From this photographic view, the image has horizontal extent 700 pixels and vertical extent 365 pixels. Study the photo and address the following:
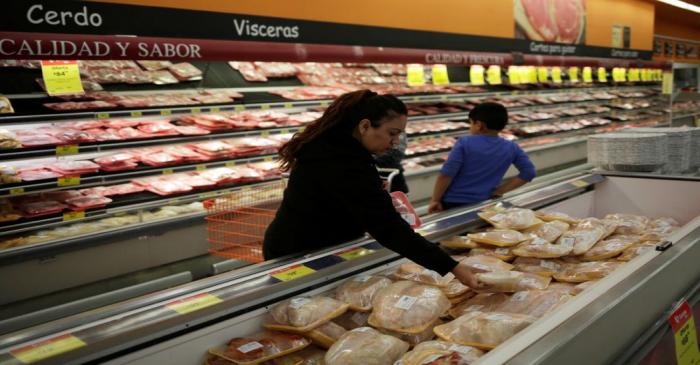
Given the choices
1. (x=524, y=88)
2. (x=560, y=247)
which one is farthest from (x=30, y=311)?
(x=524, y=88)

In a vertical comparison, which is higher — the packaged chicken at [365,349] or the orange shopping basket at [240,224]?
the packaged chicken at [365,349]

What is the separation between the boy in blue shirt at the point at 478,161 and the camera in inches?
155

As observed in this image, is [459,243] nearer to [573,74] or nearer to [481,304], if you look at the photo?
[481,304]

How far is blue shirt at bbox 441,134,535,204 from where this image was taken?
3959 mm

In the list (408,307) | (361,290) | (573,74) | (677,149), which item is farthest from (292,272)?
(573,74)

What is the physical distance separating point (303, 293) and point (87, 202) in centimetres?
329

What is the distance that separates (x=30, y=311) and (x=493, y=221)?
11.0 ft

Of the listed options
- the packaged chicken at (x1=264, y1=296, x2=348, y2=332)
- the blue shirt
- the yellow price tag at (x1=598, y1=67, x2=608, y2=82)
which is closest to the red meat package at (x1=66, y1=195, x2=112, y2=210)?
the blue shirt

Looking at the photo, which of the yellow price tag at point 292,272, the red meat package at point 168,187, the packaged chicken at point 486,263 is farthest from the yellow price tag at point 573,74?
the yellow price tag at point 292,272

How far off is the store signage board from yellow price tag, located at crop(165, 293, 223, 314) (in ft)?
5.07

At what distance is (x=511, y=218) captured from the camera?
9.36 ft

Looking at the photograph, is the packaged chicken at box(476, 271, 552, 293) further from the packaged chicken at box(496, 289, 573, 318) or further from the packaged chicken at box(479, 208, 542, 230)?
the packaged chicken at box(479, 208, 542, 230)

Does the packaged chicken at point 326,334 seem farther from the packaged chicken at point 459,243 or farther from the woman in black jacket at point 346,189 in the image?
the packaged chicken at point 459,243

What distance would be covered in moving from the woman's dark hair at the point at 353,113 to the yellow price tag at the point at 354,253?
0.45 meters
